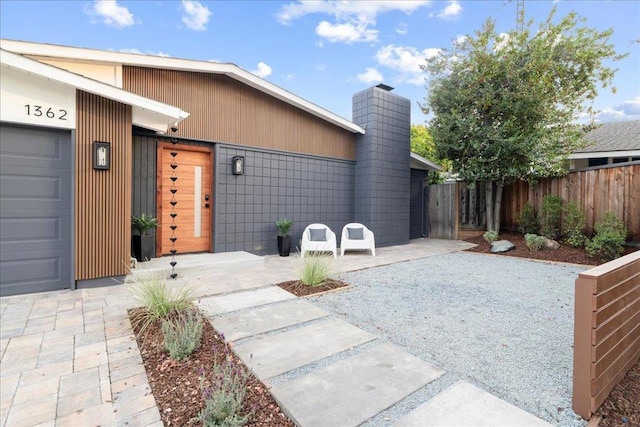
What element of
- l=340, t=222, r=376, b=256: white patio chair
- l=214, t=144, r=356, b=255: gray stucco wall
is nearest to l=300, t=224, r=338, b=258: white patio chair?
l=340, t=222, r=376, b=256: white patio chair

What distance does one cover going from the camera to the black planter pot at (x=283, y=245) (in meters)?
7.00

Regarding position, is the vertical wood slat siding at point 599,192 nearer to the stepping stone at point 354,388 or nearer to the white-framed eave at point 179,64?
the white-framed eave at point 179,64

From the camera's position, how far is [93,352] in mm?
2543

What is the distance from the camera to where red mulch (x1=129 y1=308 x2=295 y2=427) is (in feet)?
5.83

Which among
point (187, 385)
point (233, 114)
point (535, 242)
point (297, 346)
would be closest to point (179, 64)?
point (233, 114)

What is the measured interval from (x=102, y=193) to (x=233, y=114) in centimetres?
314

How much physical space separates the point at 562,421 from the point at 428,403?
74 cm

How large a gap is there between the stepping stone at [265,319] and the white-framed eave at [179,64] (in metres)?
4.64

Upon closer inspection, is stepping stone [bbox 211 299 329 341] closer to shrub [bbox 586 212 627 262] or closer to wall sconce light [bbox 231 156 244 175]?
wall sconce light [bbox 231 156 244 175]

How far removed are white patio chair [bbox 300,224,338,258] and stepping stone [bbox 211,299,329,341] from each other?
9.44 feet

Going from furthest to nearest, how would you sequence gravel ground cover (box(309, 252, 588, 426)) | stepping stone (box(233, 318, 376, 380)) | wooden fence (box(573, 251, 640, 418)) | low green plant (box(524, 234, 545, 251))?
low green plant (box(524, 234, 545, 251)) → stepping stone (box(233, 318, 376, 380)) → gravel ground cover (box(309, 252, 588, 426)) → wooden fence (box(573, 251, 640, 418))

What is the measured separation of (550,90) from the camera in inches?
304

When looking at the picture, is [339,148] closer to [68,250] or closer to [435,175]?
[435,175]

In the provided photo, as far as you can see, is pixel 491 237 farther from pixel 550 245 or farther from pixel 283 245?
pixel 283 245
